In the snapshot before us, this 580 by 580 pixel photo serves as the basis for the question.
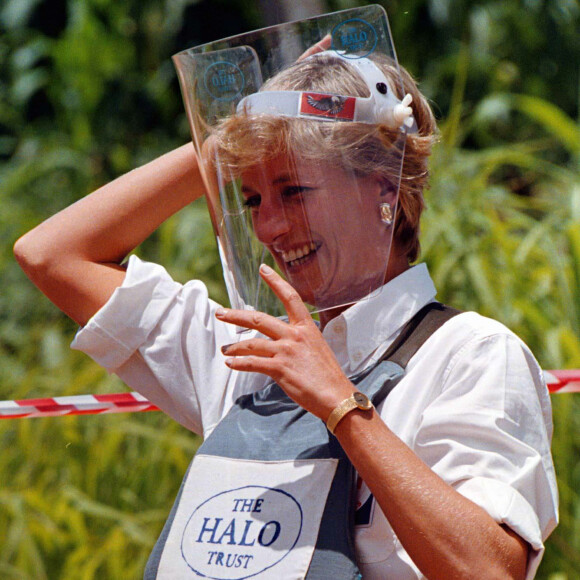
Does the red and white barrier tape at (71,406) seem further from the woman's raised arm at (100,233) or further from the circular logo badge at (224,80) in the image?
the circular logo badge at (224,80)

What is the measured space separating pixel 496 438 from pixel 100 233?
99 cm

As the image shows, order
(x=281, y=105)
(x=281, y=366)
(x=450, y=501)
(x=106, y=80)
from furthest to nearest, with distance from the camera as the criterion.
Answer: (x=106, y=80) → (x=281, y=105) → (x=281, y=366) → (x=450, y=501)

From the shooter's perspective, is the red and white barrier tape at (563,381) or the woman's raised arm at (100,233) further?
the red and white barrier tape at (563,381)

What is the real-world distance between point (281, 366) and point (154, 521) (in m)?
1.95

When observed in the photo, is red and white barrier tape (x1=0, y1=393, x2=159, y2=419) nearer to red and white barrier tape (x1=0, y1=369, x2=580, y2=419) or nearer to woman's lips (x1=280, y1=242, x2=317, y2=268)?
red and white barrier tape (x1=0, y1=369, x2=580, y2=419)

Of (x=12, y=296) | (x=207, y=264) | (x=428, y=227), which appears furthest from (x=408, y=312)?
(x=12, y=296)

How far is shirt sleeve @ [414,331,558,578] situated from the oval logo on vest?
0.24m

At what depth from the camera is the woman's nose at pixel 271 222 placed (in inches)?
65.4

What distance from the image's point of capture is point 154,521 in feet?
10.5

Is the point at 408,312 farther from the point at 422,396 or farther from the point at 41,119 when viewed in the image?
the point at 41,119

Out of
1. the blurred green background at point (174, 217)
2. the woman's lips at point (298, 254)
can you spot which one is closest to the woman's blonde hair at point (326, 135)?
the woman's lips at point (298, 254)

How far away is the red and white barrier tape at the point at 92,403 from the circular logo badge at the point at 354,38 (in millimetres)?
1086

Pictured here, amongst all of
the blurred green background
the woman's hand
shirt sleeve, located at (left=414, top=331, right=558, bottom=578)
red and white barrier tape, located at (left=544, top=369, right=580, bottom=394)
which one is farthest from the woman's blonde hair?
the blurred green background

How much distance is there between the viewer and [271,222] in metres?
1.68
